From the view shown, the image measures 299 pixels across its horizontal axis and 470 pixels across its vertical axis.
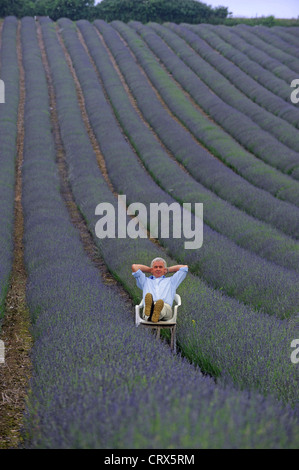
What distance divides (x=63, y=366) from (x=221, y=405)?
1286 mm

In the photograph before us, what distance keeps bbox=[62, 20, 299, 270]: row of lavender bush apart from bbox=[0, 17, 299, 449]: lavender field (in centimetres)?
4

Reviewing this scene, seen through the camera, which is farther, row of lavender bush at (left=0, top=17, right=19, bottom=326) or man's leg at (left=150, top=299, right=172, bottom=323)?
row of lavender bush at (left=0, top=17, right=19, bottom=326)

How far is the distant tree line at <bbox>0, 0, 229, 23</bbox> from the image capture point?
34938 millimetres

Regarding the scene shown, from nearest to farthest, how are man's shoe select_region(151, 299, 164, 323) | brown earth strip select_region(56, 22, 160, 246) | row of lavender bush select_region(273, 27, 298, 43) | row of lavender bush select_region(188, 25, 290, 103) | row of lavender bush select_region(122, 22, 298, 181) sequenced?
man's shoe select_region(151, 299, 164, 323), brown earth strip select_region(56, 22, 160, 246), row of lavender bush select_region(122, 22, 298, 181), row of lavender bush select_region(188, 25, 290, 103), row of lavender bush select_region(273, 27, 298, 43)

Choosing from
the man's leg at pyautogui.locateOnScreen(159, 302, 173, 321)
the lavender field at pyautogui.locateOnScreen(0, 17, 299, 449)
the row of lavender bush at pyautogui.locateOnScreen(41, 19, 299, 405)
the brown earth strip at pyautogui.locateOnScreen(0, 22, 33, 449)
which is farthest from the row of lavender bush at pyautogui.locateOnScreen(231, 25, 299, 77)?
the man's leg at pyautogui.locateOnScreen(159, 302, 173, 321)

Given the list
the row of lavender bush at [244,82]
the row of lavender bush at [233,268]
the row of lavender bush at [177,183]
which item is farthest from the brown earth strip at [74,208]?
the row of lavender bush at [244,82]

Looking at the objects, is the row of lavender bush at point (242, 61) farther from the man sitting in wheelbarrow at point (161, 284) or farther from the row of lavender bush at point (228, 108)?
the man sitting in wheelbarrow at point (161, 284)

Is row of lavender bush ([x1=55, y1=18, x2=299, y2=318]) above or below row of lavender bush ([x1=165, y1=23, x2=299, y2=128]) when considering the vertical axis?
below

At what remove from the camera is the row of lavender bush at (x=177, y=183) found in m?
7.74

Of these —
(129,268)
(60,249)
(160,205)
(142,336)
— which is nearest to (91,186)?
(160,205)

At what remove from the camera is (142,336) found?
3746 mm

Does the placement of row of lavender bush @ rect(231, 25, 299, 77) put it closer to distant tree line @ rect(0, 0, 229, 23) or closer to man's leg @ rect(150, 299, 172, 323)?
distant tree line @ rect(0, 0, 229, 23)

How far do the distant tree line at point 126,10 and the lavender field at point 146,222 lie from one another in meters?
5.86
